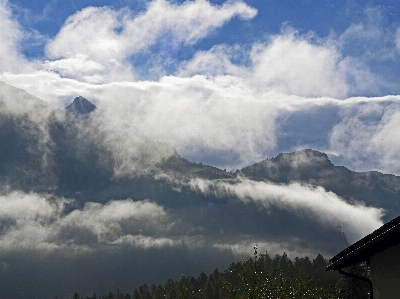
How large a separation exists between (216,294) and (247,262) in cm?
16335

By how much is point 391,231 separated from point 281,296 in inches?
1019

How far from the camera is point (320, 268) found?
197625 millimetres

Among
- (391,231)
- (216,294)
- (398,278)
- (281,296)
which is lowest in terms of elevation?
(398,278)

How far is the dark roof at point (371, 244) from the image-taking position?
31.8 feet

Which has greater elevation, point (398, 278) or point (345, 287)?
point (345, 287)

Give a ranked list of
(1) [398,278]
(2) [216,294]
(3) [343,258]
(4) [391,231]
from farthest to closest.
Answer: (2) [216,294], (3) [343,258], (1) [398,278], (4) [391,231]

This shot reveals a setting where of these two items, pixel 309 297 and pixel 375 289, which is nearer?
pixel 375 289

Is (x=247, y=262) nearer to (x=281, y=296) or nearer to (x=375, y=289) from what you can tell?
(x=281, y=296)

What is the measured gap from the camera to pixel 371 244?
34.8ft

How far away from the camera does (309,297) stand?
4319cm

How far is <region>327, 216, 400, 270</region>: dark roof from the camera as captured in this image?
9.70 metres

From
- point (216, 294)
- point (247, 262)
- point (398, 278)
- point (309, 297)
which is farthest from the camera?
point (216, 294)

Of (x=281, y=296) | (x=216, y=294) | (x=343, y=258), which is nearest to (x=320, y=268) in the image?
(x=216, y=294)

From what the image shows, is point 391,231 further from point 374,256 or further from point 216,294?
point 216,294
